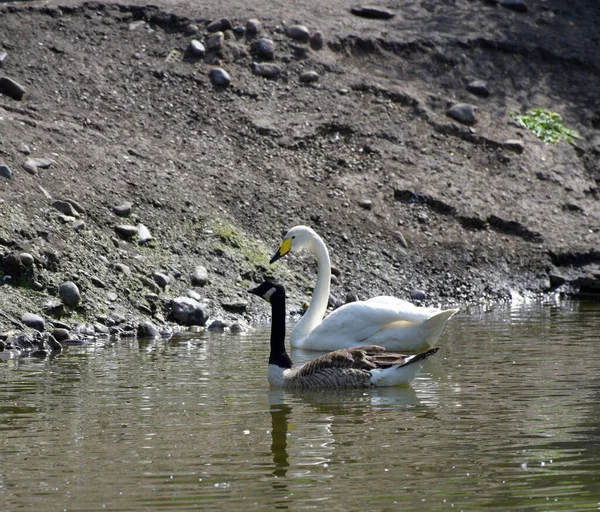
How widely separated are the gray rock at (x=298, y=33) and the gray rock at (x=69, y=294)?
8.76 m

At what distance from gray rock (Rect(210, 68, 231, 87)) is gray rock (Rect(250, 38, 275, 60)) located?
110cm

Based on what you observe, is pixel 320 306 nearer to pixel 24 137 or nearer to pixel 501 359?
pixel 501 359

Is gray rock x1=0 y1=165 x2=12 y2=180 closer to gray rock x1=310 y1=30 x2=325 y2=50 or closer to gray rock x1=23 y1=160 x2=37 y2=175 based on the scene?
gray rock x1=23 y1=160 x2=37 y2=175

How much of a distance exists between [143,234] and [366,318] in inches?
145

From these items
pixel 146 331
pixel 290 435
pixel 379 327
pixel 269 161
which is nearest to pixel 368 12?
pixel 269 161

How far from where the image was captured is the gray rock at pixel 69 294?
11.9m

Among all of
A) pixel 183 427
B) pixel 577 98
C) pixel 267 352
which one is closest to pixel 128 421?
pixel 183 427

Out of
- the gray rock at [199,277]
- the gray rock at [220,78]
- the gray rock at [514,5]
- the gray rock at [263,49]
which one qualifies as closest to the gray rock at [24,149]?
the gray rock at [199,277]

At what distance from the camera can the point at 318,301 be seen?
40.0 feet

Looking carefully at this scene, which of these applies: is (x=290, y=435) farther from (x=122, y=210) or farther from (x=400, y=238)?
(x=400, y=238)

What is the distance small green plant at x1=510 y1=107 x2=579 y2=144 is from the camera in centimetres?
1968

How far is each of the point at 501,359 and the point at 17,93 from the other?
882cm

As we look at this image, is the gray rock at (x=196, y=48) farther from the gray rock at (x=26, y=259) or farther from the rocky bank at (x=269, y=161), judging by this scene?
the gray rock at (x=26, y=259)

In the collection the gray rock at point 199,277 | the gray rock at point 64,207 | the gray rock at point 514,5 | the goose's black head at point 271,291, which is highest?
the gray rock at point 514,5
